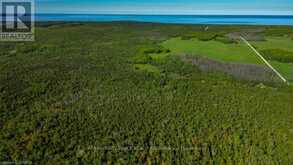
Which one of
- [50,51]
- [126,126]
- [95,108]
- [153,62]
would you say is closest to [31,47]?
[50,51]

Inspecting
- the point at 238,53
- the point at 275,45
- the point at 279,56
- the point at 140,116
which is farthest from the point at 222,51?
the point at 140,116

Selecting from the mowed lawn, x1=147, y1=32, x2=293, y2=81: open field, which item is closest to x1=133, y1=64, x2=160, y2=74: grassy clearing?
x1=147, y1=32, x2=293, y2=81: open field

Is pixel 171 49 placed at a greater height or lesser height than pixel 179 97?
greater

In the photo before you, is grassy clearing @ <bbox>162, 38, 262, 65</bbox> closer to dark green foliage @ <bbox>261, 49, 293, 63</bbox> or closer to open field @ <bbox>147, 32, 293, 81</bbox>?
open field @ <bbox>147, 32, 293, 81</bbox>

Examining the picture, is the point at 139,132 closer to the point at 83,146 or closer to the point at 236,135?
the point at 83,146

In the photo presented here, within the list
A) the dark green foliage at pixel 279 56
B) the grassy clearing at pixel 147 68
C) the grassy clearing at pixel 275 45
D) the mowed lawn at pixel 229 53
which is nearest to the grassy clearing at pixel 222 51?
the mowed lawn at pixel 229 53

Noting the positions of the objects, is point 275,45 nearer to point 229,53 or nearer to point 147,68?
point 229,53

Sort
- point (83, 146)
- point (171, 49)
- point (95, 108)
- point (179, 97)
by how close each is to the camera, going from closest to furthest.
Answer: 1. point (83, 146)
2. point (95, 108)
3. point (179, 97)
4. point (171, 49)

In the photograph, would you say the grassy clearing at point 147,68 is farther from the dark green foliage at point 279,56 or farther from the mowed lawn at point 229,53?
the dark green foliage at point 279,56

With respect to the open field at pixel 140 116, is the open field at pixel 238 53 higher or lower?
higher
